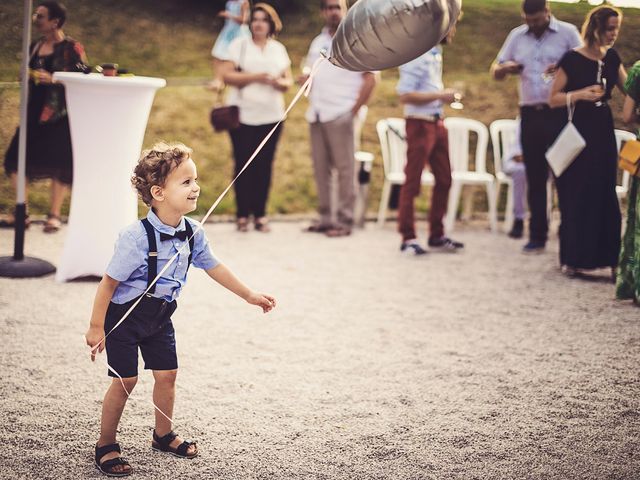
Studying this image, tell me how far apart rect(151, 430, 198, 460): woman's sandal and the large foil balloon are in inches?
66.4

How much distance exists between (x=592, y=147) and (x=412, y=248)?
1812 millimetres

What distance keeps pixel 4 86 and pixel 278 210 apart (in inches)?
128

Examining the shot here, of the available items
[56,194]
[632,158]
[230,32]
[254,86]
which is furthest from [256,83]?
[632,158]

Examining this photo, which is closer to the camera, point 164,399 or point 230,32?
point 164,399

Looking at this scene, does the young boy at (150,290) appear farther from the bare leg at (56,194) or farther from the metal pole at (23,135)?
the bare leg at (56,194)

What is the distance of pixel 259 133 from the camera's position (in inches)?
320

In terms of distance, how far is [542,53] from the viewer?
735 centimetres

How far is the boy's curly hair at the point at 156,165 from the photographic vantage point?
9.53ft

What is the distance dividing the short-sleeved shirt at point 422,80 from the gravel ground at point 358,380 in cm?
141

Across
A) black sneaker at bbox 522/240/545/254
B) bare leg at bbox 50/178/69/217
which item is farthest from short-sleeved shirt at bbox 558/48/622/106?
bare leg at bbox 50/178/69/217

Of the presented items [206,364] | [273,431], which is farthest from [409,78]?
[273,431]

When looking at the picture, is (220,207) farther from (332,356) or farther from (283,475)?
(283,475)

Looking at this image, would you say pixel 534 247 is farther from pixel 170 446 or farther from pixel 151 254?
pixel 151 254

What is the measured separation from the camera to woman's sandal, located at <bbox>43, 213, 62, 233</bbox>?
25.2 ft
